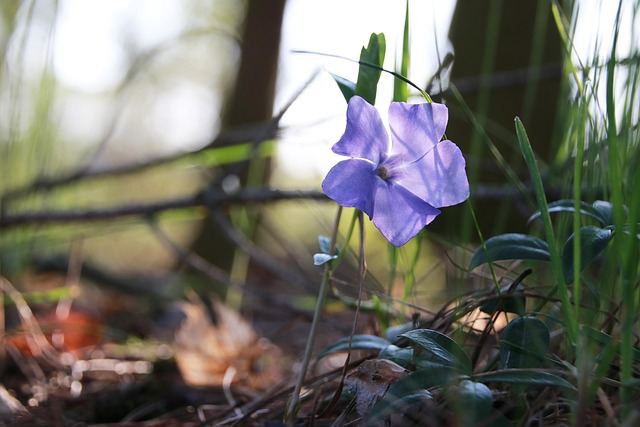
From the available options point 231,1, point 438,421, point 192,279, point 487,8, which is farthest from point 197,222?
point 231,1

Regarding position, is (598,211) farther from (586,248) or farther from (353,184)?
(353,184)

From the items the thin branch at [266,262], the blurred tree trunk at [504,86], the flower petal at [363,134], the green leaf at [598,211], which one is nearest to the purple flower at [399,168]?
the flower petal at [363,134]

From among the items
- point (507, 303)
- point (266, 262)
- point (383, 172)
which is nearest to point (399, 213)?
point (383, 172)

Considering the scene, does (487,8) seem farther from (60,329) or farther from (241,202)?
(60,329)

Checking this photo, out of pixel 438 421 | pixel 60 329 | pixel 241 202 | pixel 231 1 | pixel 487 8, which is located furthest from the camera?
pixel 231 1

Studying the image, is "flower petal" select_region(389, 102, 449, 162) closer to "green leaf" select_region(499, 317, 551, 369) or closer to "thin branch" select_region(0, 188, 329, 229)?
"green leaf" select_region(499, 317, 551, 369)

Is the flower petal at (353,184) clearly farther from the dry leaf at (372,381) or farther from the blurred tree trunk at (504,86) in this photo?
the blurred tree trunk at (504,86)
